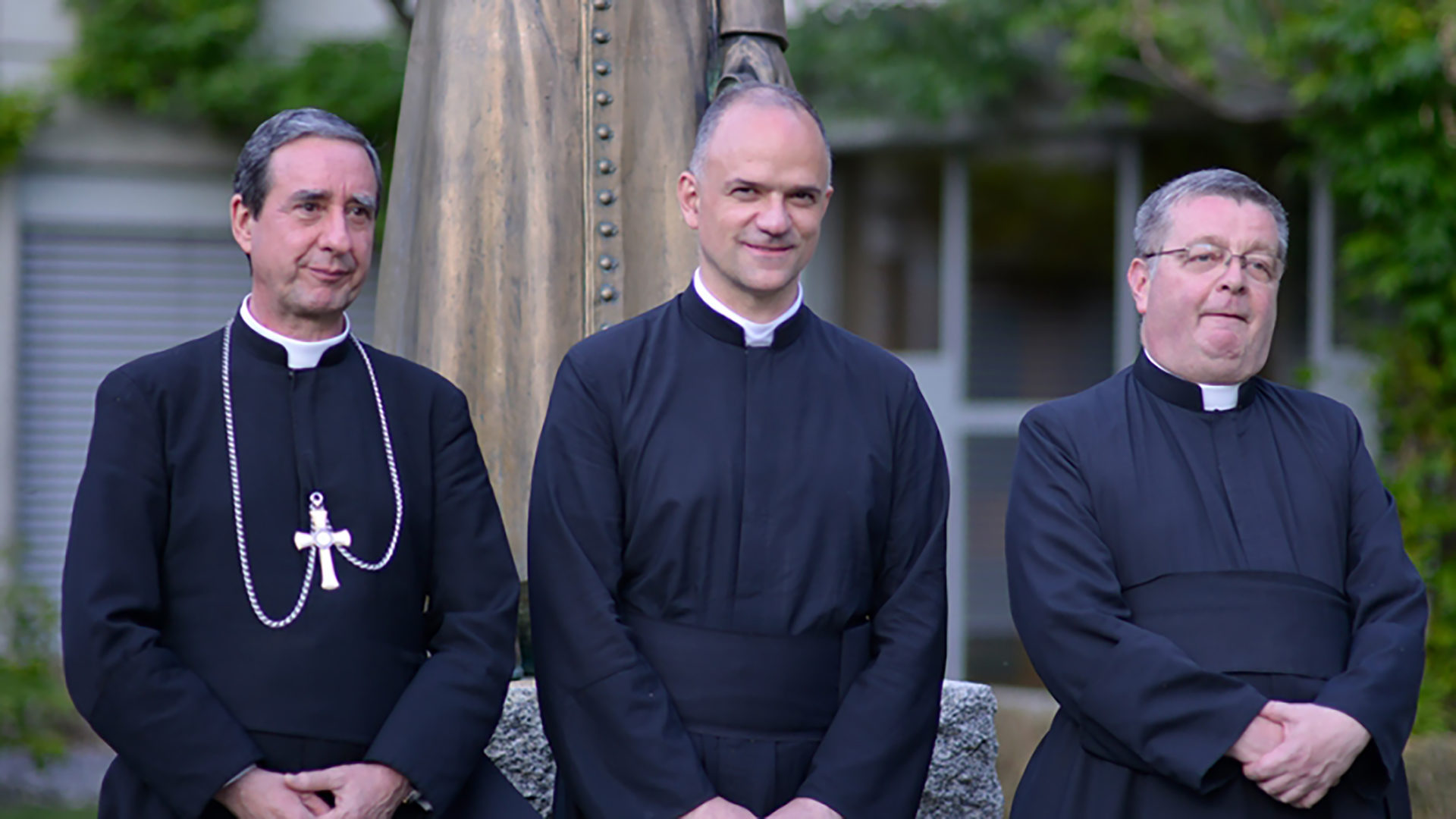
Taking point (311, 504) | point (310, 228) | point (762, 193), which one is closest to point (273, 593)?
point (311, 504)

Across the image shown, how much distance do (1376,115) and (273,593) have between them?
6067 mm

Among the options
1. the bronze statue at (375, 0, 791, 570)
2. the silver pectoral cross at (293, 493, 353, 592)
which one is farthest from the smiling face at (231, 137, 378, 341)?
the bronze statue at (375, 0, 791, 570)

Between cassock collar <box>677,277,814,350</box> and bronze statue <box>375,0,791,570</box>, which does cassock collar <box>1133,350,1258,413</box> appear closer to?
cassock collar <box>677,277,814,350</box>

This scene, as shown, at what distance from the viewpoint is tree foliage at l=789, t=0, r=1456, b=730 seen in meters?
7.22

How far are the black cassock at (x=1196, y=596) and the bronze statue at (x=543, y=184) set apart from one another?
114 cm

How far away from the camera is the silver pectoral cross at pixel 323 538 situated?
2814mm

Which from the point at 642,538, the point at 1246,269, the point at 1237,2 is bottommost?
the point at 642,538

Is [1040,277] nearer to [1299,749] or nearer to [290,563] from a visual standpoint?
[1299,749]

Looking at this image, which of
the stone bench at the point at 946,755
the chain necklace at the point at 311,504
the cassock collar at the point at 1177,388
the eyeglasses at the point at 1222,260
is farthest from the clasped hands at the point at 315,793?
the eyeglasses at the point at 1222,260

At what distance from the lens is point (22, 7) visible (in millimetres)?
9398

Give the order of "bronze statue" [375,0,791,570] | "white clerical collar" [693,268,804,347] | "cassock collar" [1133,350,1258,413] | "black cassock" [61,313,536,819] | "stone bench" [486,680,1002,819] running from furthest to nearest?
1. "bronze statue" [375,0,791,570]
2. "stone bench" [486,680,1002,819]
3. "cassock collar" [1133,350,1258,413]
4. "white clerical collar" [693,268,804,347]
5. "black cassock" [61,313,536,819]

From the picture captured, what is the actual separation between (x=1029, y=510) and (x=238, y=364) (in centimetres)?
142

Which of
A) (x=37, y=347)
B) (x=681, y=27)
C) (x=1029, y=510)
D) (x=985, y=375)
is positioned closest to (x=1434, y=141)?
(x=985, y=375)

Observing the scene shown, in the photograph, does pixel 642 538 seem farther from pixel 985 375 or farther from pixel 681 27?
pixel 985 375
